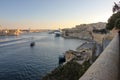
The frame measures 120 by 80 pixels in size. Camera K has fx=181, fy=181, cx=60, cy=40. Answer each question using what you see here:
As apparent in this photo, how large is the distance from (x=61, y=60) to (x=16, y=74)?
10.7 meters

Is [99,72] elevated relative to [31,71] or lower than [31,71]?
elevated

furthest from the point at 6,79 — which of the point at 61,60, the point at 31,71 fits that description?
the point at 61,60

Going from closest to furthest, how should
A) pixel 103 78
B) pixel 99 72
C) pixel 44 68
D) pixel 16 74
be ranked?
pixel 103 78, pixel 99 72, pixel 16 74, pixel 44 68

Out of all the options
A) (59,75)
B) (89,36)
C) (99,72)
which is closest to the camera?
(99,72)

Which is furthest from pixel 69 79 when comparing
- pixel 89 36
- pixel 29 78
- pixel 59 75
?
pixel 89 36

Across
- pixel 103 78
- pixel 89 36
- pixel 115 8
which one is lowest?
pixel 89 36

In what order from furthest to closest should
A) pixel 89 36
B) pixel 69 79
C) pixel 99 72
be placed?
pixel 89 36 < pixel 69 79 < pixel 99 72

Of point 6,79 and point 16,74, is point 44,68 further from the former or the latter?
point 6,79

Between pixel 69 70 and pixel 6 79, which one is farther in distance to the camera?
pixel 6 79

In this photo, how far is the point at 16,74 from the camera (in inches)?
995

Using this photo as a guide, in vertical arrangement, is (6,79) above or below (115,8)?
below

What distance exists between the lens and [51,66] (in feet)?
99.5

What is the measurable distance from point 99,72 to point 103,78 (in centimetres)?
18

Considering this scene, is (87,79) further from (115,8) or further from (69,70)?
(115,8)
